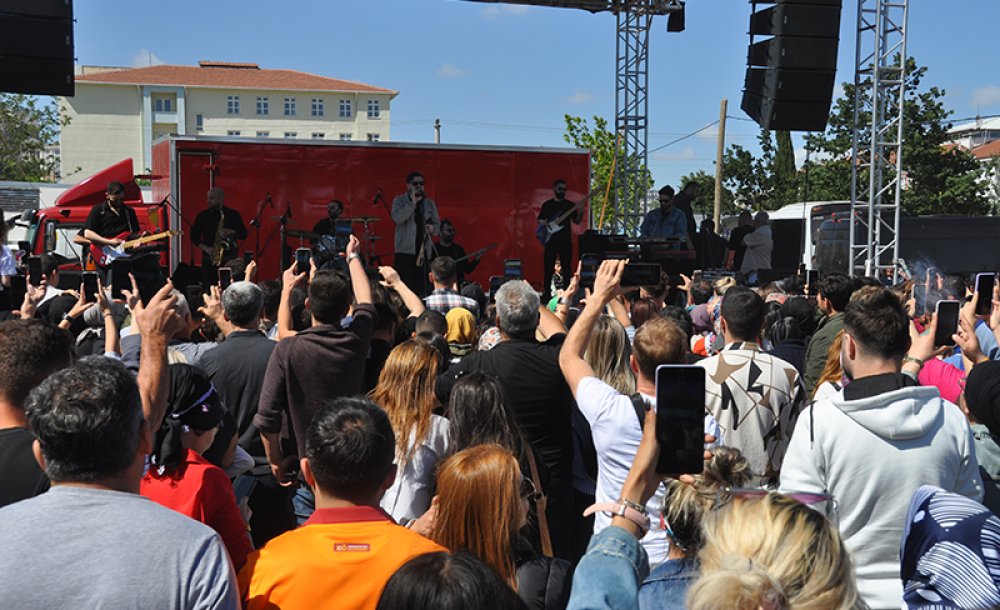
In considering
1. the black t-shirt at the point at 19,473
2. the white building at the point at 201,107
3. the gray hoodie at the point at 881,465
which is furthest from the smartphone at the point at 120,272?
the white building at the point at 201,107

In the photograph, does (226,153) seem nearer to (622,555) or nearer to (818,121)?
(818,121)

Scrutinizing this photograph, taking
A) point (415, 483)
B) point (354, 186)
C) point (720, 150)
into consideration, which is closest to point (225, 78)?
point (720, 150)

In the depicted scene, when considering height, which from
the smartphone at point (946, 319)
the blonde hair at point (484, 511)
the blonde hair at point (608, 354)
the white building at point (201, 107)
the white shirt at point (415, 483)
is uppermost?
the white building at point (201, 107)

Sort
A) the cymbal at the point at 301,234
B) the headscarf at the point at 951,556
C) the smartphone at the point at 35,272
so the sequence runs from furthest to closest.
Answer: the cymbal at the point at 301,234
the smartphone at the point at 35,272
the headscarf at the point at 951,556

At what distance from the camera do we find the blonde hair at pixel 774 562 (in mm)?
1657

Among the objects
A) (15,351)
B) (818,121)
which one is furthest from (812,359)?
(818,121)

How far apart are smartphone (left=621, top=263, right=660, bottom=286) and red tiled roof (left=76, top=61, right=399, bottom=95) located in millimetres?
79258

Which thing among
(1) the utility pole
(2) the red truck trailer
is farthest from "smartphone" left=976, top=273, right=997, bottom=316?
(1) the utility pole

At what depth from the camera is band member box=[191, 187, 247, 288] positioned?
13.7 meters

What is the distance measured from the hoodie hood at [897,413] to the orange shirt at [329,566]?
158 centimetres

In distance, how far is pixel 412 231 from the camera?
1477cm

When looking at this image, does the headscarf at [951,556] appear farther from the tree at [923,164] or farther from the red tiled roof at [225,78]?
the red tiled roof at [225,78]

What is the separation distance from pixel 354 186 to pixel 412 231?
1.16 meters

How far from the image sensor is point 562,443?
14.6ft
